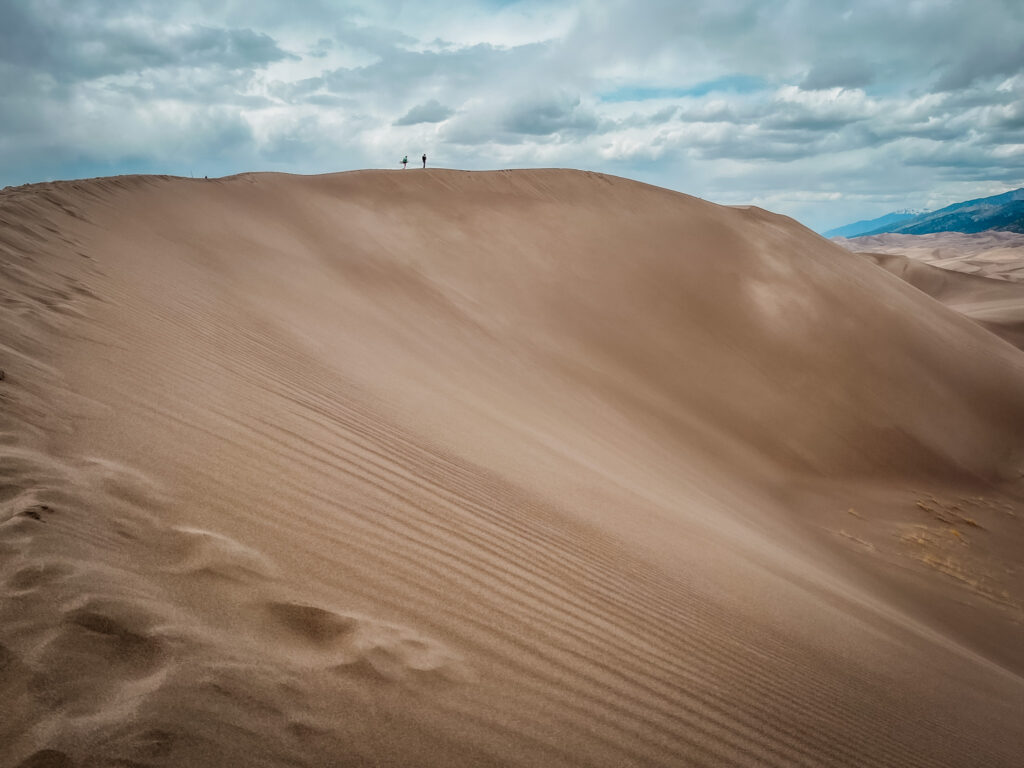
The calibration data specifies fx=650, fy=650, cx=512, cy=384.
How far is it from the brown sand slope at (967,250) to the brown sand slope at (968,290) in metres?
3.98

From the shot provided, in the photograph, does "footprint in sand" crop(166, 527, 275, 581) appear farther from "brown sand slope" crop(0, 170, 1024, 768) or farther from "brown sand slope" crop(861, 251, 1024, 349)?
"brown sand slope" crop(861, 251, 1024, 349)

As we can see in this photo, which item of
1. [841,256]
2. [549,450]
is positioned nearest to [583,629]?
[549,450]

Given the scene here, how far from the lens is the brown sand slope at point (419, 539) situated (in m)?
1.74

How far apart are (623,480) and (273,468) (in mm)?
3603

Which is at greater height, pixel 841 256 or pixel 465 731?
pixel 841 256

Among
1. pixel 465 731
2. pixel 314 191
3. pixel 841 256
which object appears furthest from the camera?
pixel 841 256

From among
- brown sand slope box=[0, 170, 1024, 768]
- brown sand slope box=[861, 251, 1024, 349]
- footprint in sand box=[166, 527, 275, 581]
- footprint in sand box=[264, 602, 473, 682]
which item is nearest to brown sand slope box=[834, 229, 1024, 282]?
brown sand slope box=[861, 251, 1024, 349]

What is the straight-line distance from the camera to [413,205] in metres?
15.0

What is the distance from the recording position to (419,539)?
2863 millimetres

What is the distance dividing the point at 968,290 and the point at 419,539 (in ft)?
174

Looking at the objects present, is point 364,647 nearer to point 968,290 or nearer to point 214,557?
point 214,557

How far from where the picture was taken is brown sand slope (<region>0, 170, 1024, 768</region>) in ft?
5.71

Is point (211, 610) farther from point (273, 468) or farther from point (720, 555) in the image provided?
point (720, 555)

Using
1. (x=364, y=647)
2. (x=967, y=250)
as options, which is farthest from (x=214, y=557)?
(x=967, y=250)
